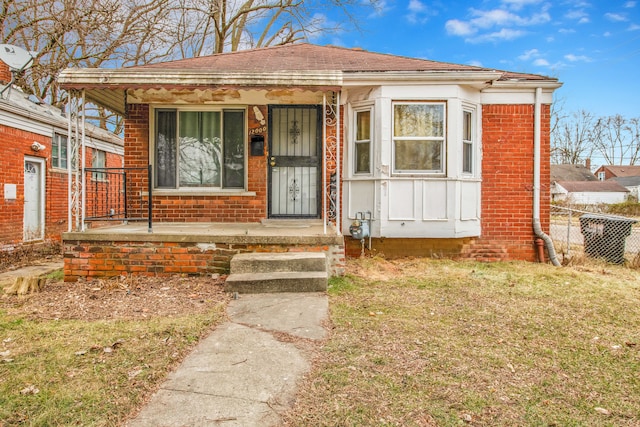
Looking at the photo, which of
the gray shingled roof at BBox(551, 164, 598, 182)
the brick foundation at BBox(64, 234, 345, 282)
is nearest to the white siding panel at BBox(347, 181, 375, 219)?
the brick foundation at BBox(64, 234, 345, 282)

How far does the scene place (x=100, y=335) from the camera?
346 centimetres

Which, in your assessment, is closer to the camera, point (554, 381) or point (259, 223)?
point (554, 381)

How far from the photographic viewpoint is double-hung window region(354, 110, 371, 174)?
7.10 m

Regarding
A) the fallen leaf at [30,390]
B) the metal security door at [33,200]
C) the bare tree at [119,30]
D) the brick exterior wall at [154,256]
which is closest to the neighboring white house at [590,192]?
the bare tree at [119,30]

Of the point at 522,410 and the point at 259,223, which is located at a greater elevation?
the point at 259,223

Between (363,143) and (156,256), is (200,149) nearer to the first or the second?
(156,256)

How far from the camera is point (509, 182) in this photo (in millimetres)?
7270

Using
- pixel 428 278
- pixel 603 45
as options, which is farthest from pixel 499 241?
pixel 603 45

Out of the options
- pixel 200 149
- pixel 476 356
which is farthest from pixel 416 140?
pixel 476 356

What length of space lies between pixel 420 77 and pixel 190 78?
366 centimetres

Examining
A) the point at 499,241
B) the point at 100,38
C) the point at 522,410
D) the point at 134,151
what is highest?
the point at 100,38

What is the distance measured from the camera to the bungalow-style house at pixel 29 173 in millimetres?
9000

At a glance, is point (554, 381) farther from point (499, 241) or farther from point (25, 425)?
point (499, 241)

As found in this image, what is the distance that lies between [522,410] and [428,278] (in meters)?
3.44
